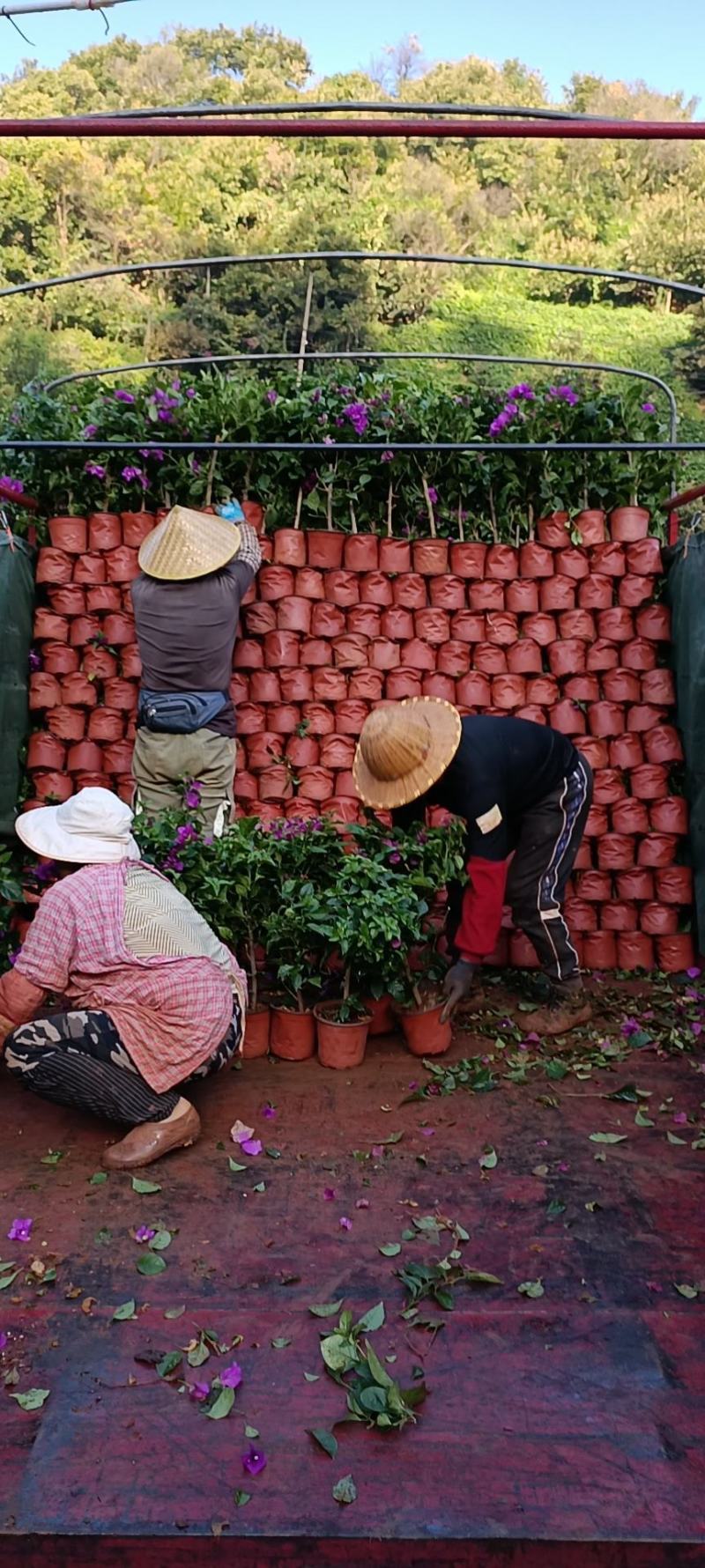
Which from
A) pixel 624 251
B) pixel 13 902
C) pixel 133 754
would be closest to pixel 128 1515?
pixel 13 902

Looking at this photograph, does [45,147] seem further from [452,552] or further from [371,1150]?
[371,1150]

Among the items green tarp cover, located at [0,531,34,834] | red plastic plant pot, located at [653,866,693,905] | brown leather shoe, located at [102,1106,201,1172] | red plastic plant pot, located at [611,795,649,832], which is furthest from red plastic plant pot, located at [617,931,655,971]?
green tarp cover, located at [0,531,34,834]

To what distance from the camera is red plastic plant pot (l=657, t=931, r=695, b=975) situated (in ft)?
16.9

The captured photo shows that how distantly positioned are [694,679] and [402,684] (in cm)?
131

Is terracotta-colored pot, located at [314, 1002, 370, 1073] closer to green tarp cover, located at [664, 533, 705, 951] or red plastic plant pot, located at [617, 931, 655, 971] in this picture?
red plastic plant pot, located at [617, 931, 655, 971]

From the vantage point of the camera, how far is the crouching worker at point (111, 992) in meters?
3.35

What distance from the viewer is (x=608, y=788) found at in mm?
5230

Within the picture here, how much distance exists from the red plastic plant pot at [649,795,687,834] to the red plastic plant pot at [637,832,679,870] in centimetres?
3

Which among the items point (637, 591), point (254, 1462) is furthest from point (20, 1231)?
point (637, 591)

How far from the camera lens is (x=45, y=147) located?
2820 cm

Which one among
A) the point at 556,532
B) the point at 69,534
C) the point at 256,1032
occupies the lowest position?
the point at 256,1032

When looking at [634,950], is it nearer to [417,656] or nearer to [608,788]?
[608,788]

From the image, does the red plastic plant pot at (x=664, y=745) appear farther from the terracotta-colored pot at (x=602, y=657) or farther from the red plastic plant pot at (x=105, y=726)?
the red plastic plant pot at (x=105, y=726)

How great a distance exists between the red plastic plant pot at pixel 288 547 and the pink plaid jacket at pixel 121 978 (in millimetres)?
2331
